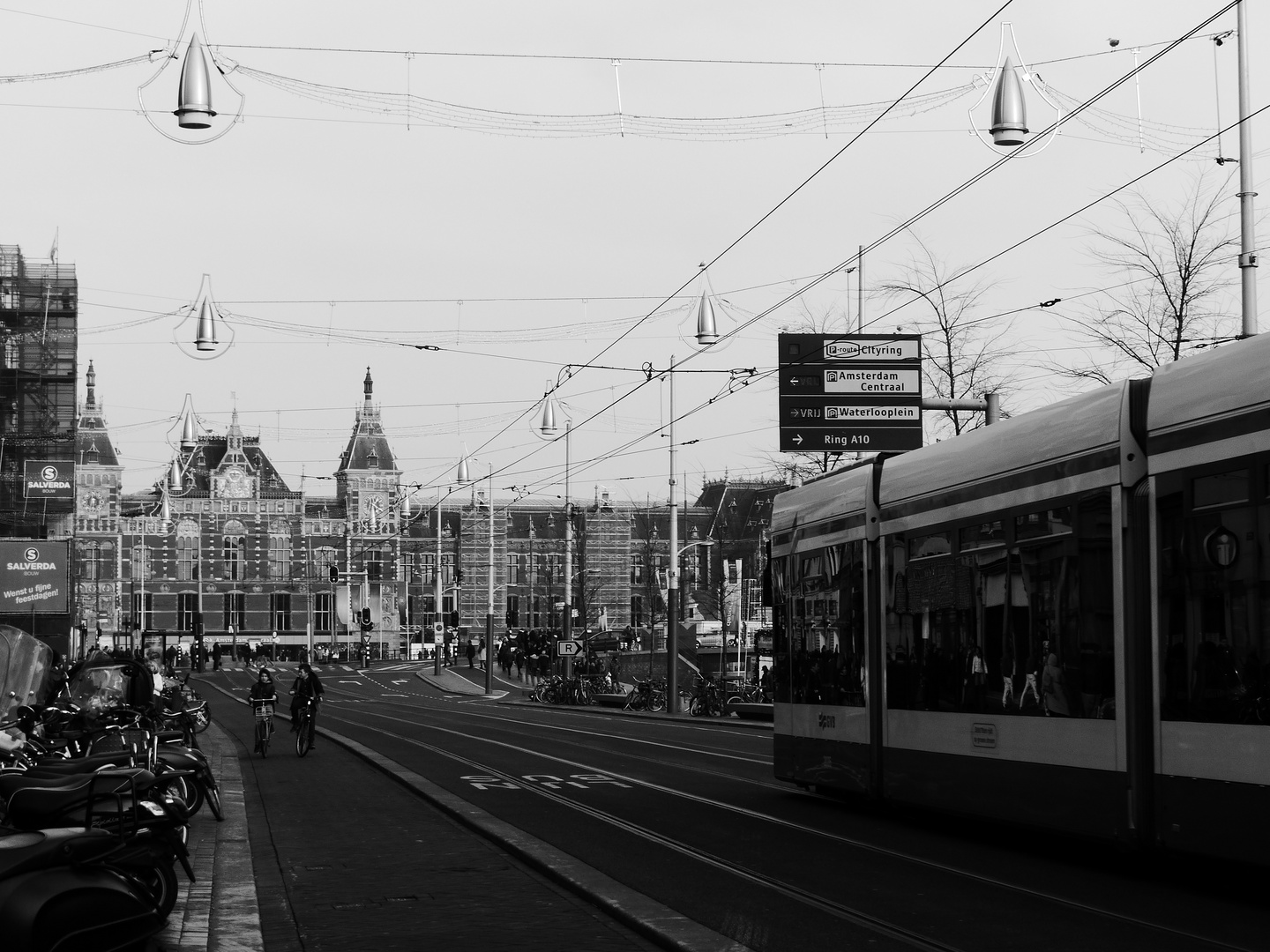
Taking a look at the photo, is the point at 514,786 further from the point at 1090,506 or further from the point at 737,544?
the point at 737,544

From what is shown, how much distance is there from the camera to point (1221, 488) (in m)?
8.42

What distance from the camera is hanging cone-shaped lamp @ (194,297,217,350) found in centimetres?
2384

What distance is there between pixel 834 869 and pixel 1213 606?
2.99 m

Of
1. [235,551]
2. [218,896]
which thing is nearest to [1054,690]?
[218,896]

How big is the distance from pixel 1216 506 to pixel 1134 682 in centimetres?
118

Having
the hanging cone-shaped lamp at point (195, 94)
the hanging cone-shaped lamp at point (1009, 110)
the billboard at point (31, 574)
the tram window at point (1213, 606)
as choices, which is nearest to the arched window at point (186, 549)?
the billboard at point (31, 574)

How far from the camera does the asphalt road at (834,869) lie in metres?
7.71

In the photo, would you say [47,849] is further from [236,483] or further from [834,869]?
[236,483]

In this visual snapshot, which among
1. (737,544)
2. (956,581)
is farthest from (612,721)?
(737,544)

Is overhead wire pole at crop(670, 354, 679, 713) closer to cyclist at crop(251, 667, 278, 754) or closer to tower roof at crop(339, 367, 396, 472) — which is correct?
cyclist at crop(251, 667, 278, 754)

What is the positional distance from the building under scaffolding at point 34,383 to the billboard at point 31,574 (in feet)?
36.3

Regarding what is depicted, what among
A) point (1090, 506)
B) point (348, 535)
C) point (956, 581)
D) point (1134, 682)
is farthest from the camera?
point (348, 535)

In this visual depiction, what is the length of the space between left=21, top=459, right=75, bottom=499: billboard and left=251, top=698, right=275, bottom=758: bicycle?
30.4 metres

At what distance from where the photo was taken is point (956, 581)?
37.1 feet
